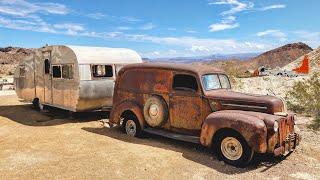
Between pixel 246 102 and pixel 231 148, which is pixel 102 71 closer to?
pixel 246 102

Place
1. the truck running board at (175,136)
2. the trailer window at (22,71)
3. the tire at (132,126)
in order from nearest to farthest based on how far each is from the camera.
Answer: the truck running board at (175,136)
the tire at (132,126)
the trailer window at (22,71)

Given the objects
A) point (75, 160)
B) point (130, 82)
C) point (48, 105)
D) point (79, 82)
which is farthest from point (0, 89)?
point (75, 160)

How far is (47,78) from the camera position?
14156mm

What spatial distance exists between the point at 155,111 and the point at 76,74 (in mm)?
3890

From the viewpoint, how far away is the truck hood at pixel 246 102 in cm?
805

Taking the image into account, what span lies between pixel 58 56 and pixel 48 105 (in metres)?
2.14

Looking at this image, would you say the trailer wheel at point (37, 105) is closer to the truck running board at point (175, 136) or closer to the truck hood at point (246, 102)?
the truck running board at point (175, 136)

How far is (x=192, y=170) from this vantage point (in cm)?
763

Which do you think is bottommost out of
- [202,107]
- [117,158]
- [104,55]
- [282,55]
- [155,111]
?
[117,158]

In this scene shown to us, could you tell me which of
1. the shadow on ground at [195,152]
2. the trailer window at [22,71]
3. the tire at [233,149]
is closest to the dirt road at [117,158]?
the shadow on ground at [195,152]

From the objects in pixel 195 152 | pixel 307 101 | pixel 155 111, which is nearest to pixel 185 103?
pixel 155 111

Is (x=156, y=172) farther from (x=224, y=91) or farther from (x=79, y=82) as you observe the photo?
(x=79, y=82)

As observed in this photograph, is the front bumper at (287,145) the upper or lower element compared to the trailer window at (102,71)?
lower

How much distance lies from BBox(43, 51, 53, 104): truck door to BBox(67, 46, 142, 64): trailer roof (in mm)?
1610
